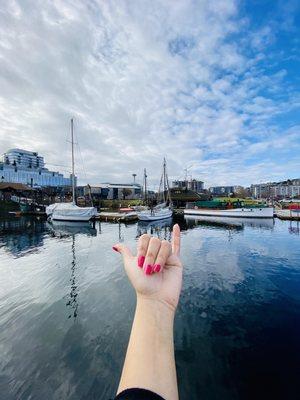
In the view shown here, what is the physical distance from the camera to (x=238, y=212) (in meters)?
59.8

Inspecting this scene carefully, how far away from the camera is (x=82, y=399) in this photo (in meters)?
5.94

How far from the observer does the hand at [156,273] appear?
6.65ft

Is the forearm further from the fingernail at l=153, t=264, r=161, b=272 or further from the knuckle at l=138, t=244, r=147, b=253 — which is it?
the knuckle at l=138, t=244, r=147, b=253

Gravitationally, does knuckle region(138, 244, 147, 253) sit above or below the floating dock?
above

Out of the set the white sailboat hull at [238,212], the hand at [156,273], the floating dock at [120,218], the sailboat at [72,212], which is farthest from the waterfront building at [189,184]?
the hand at [156,273]

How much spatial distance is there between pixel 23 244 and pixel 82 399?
23.8 metres

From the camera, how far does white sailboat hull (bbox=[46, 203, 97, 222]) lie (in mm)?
46656

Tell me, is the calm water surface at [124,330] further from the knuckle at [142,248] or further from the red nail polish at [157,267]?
the knuckle at [142,248]

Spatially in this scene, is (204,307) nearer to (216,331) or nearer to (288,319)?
(216,331)

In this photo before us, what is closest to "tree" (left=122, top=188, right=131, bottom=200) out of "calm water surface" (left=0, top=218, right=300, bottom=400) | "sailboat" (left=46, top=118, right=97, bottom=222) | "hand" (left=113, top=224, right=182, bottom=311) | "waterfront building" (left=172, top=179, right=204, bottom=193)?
"waterfront building" (left=172, top=179, right=204, bottom=193)

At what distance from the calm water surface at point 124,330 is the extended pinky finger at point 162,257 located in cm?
609

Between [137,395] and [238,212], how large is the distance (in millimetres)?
63013

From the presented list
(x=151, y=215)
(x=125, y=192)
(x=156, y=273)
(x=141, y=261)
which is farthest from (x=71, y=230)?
(x=125, y=192)

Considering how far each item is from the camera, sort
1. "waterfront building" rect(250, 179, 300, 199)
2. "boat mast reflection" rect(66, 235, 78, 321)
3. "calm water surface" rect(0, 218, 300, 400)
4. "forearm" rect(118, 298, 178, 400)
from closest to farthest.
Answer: "forearm" rect(118, 298, 178, 400)
"calm water surface" rect(0, 218, 300, 400)
"boat mast reflection" rect(66, 235, 78, 321)
"waterfront building" rect(250, 179, 300, 199)
